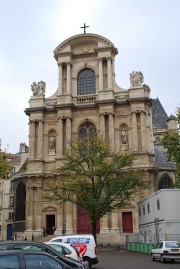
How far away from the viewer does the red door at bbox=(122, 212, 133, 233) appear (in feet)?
129

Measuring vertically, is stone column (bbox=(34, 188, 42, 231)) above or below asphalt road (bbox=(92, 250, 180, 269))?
above

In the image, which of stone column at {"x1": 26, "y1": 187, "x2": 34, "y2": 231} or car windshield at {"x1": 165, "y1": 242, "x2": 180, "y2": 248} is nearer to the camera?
car windshield at {"x1": 165, "y1": 242, "x2": 180, "y2": 248}

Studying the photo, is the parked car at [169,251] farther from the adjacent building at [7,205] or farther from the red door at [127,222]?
the adjacent building at [7,205]

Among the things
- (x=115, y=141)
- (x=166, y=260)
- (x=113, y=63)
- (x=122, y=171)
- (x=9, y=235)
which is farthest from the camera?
(x=9, y=235)

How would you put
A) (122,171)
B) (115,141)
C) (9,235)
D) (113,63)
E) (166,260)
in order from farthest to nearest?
(9,235) → (113,63) → (115,141) → (122,171) → (166,260)

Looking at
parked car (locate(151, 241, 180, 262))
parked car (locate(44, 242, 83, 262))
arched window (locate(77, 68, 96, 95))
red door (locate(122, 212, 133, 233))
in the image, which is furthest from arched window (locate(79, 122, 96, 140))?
parked car (locate(44, 242, 83, 262))

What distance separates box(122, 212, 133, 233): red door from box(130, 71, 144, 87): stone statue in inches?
569

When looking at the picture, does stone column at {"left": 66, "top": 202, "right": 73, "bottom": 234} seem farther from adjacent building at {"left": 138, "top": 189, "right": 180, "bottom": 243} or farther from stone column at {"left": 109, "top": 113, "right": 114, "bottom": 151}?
adjacent building at {"left": 138, "top": 189, "right": 180, "bottom": 243}

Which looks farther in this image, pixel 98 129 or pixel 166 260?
pixel 98 129

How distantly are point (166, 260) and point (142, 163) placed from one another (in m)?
18.7

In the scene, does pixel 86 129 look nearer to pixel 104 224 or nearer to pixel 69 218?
pixel 69 218

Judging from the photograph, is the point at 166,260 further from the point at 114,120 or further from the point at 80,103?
the point at 80,103

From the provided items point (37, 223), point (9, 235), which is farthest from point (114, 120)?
point (9, 235)

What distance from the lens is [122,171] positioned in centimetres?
3928
